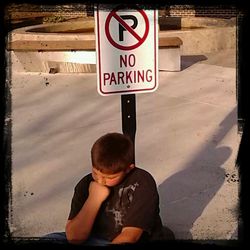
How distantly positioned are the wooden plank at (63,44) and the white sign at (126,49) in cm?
593

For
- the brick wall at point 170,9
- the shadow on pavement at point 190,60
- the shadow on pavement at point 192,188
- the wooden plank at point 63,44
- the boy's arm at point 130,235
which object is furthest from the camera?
the shadow on pavement at point 190,60

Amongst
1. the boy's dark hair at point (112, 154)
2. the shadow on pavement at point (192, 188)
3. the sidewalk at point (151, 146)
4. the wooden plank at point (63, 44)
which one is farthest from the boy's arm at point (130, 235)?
Answer: the wooden plank at point (63, 44)

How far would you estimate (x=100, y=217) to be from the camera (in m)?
2.33

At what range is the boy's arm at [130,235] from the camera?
220 cm

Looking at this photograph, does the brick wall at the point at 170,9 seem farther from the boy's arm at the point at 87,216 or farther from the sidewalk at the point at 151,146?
the sidewalk at the point at 151,146

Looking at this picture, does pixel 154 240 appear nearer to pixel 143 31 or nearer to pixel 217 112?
pixel 143 31

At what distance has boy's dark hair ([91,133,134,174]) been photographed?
7.23ft

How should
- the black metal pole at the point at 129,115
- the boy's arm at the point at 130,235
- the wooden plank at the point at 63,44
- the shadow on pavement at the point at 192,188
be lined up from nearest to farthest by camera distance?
the boy's arm at the point at 130,235
the black metal pole at the point at 129,115
the shadow on pavement at the point at 192,188
the wooden plank at the point at 63,44

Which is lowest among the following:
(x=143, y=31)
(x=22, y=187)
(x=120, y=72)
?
(x=22, y=187)

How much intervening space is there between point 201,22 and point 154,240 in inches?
358

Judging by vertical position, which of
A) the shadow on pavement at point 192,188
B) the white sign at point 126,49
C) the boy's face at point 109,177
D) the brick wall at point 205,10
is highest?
the brick wall at point 205,10

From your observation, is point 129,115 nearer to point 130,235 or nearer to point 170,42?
point 130,235

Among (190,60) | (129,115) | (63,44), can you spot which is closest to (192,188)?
(129,115)

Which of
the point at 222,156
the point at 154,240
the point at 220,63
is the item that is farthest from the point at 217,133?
the point at 220,63
